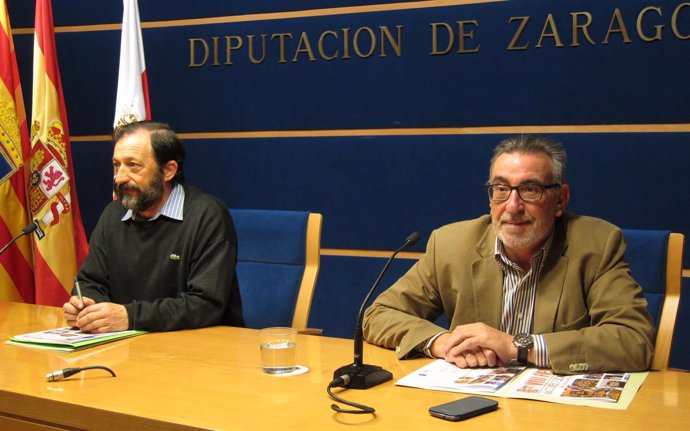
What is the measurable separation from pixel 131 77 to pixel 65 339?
213cm

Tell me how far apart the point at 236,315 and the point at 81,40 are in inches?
104

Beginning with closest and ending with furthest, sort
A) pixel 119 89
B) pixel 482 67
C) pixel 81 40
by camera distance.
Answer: pixel 482 67 < pixel 119 89 < pixel 81 40

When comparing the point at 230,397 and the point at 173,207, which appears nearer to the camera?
the point at 230,397

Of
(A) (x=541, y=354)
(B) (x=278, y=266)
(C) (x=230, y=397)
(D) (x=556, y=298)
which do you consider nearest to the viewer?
(C) (x=230, y=397)

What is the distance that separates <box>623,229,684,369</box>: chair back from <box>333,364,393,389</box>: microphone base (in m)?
0.92

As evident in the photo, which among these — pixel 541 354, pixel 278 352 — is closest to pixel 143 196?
pixel 278 352

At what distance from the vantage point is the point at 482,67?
395 cm

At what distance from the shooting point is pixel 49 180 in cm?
427

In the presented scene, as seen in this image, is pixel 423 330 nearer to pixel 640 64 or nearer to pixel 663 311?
pixel 663 311

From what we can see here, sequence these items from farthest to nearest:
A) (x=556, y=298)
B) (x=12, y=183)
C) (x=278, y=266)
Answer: (x=12, y=183) → (x=278, y=266) → (x=556, y=298)

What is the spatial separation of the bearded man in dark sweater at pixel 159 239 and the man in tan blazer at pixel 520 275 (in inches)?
24.0

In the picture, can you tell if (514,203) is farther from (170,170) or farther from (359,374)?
(170,170)

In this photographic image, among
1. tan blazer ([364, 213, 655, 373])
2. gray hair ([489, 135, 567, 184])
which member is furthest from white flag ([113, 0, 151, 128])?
gray hair ([489, 135, 567, 184])

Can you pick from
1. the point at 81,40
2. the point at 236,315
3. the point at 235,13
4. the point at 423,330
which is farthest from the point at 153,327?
the point at 81,40
